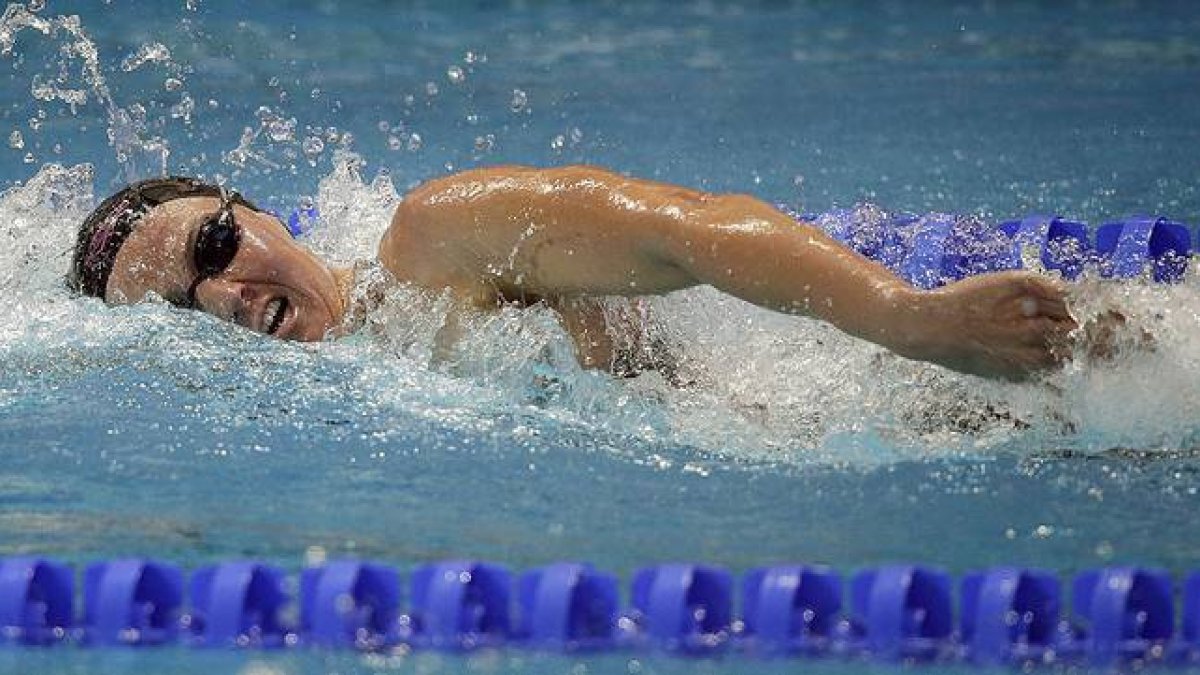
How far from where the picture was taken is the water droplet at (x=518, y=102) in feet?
20.4

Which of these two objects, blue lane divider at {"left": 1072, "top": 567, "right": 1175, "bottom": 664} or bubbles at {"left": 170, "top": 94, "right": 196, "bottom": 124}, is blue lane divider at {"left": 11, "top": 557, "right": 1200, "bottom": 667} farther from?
bubbles at {"left": 170, "top": 94, "right": 196, "bottom": 124}

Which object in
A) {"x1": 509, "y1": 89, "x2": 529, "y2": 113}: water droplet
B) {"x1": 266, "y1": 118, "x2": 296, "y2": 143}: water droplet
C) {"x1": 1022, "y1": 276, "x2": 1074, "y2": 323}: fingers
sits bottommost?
{"x1": 1022, "y1": 276, "x2": 1074, "y2": 323}: fingers

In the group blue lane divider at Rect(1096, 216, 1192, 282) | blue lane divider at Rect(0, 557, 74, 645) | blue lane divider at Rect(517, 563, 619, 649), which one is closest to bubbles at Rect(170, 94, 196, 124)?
blue lane divider at Rect(1096, 216, 1192, 282)

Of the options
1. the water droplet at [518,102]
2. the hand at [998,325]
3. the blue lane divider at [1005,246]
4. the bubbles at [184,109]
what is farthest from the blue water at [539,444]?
the water droplet at [518,102]

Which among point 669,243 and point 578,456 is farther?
point 578,456

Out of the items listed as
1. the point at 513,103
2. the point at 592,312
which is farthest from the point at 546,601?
the point at 513,103

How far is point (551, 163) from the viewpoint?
5.52 metres

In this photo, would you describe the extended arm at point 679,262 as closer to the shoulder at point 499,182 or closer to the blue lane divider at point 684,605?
the shoulder at point 499,182

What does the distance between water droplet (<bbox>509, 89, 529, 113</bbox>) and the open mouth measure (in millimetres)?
3237

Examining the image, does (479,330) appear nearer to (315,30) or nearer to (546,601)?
(546,601)

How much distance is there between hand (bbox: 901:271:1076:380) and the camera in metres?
2.10

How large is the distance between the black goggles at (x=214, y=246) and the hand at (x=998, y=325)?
1.24m

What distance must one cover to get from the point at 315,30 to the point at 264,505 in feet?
17.0

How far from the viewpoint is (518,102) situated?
20.6ft
